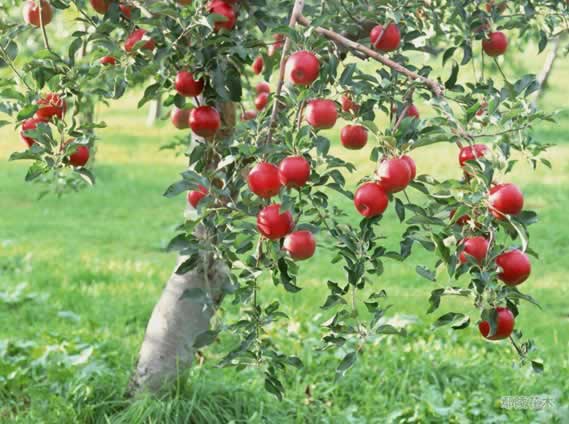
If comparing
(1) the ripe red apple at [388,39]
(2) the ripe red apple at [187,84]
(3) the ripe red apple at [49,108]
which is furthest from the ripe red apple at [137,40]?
(1) the ripe red apple at [388,39]

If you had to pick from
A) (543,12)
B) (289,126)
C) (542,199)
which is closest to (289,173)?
(289,126)

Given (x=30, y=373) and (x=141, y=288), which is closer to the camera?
(x=30, y=373)

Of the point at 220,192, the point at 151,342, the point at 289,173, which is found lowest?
the point at 151,342

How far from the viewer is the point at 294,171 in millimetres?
1693

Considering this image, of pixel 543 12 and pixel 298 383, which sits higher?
pixel 543 12

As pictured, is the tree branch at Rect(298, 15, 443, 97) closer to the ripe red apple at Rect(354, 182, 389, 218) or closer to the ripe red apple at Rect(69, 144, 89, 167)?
the ripe red apple at Rect(354, 182, 389, 218)

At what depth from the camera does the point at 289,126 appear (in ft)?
6.99

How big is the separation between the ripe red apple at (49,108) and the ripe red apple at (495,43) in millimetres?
1375

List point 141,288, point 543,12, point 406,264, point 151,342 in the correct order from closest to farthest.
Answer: point 543,12
point 151,342
point 141,288
point 406,264

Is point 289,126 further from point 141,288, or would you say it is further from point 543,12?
point 141,288

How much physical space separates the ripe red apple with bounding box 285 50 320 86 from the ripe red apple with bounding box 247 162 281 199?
192mm

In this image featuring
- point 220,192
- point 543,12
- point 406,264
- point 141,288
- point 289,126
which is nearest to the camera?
point 220,192

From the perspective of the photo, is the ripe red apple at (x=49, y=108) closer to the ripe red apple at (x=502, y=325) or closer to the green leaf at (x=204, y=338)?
the green leaf at (x=204, y=338)

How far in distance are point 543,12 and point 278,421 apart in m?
1.77
